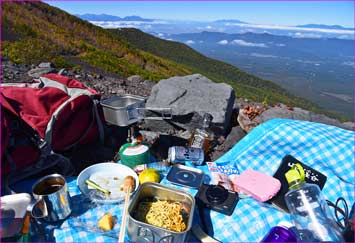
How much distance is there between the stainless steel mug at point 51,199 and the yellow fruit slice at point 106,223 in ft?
0.91

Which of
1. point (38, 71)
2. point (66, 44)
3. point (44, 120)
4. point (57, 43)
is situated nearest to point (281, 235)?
point (44, 120)

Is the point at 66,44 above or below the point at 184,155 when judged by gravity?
above

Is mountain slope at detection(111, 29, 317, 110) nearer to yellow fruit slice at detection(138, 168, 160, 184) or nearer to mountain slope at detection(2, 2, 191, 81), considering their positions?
mountain slope at detection(2, 2, 191, 81)

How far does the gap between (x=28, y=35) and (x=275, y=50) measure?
19711cm

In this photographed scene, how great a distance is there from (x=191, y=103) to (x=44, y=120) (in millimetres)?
2134

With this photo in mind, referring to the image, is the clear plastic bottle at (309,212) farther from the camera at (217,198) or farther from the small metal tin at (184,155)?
the small metal tin at (184,155)

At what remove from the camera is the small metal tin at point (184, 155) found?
2906 millimetres

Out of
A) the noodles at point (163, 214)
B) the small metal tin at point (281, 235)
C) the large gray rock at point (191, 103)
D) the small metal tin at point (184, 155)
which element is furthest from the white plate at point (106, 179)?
the large gray rock at point (191, 103)

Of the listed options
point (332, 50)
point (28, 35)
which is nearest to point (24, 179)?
point (28, 35)

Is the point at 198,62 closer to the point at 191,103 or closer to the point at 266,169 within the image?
the point at 191,103

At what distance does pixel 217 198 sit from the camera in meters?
2.37

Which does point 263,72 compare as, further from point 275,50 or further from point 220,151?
point 220,151

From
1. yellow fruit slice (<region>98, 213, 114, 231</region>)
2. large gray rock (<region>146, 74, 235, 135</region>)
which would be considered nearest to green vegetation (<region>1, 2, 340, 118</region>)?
large gray rock (<region>146, 74, 235, 135</region>)

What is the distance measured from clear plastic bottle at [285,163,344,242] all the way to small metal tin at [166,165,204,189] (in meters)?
0.77
